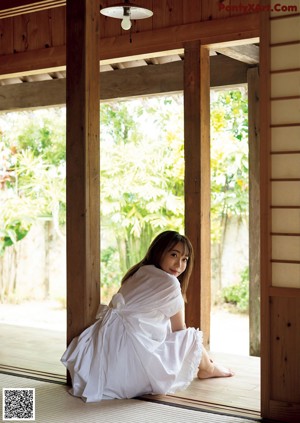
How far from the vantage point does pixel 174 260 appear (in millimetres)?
3934

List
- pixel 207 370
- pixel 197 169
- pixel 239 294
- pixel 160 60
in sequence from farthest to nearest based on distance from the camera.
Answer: pixel 239 294
pixel 160 60
pixel 197 169
pixel 207 370

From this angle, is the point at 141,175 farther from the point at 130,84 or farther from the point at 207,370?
the point at 207,370

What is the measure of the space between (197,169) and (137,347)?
1.56 m

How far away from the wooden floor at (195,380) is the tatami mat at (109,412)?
0.40ft

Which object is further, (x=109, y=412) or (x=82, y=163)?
(x=82, y=163)

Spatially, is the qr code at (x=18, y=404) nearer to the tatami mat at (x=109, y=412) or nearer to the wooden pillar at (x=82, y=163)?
the tatami mat at (x=109, y=412)

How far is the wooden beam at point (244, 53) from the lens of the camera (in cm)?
493

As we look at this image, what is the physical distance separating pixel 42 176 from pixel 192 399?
682 cm

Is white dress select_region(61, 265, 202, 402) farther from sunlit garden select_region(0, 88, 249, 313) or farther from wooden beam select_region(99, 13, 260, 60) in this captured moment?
sunlit garden select_region(0, 88, 249, 313)

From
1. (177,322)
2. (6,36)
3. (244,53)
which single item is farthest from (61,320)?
(177,322)

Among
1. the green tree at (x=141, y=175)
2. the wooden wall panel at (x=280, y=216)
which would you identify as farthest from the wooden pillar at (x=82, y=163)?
the green tree at (x=141, y=175)

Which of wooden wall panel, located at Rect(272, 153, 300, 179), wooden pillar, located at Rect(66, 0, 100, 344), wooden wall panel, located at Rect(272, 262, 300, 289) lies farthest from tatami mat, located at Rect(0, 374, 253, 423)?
wooden wall panel, located at Rect(272, 153, 300, 179)

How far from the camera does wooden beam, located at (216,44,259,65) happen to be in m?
4.93

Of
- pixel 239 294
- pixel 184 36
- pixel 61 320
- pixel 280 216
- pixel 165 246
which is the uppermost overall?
pixel 184 36
